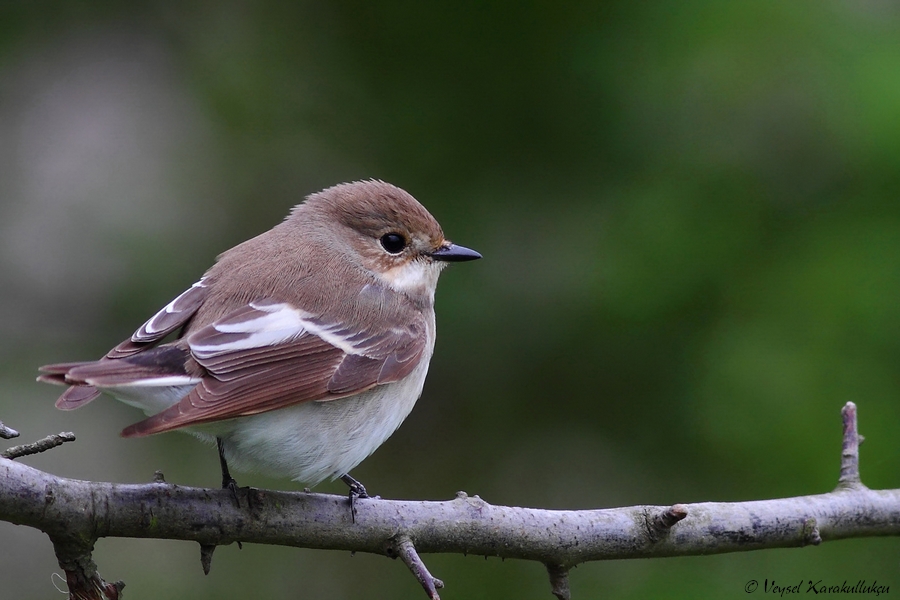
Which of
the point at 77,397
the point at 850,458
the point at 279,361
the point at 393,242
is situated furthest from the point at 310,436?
the point at 850,458

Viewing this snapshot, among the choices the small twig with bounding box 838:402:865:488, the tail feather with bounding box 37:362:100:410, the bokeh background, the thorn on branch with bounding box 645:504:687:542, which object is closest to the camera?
the tail feather with bounding box 37:362:100:410

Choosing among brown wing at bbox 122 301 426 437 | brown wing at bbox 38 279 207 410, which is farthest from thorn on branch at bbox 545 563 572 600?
brown wing at bbox 38 279 207 410

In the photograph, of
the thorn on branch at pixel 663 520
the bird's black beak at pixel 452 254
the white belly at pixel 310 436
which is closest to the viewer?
the thorn on branch at pixel 663 520

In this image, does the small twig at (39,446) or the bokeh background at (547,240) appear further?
the bokeh background at (547,240)

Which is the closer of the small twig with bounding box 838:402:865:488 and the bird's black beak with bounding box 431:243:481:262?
the small twig with bounding box 838:402:865:488

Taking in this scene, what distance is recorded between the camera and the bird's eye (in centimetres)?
A: 445

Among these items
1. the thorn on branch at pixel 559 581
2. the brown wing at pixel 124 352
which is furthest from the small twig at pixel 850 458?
the brown wing at pixel 124 352

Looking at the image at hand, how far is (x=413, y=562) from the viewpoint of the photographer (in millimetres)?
3021

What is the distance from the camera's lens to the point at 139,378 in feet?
9.81

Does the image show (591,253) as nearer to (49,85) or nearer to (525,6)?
(525,6)

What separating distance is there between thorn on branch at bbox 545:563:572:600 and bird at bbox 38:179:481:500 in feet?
2.53

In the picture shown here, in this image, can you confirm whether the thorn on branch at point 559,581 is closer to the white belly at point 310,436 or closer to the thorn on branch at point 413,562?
the thorn on branch at point 413,562

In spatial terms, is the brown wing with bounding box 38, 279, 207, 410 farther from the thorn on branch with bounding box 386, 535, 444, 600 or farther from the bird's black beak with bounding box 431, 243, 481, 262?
the bird's black beak with bounding box 431, 243, 481, 262

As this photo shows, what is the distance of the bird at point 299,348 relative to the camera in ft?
10.1
